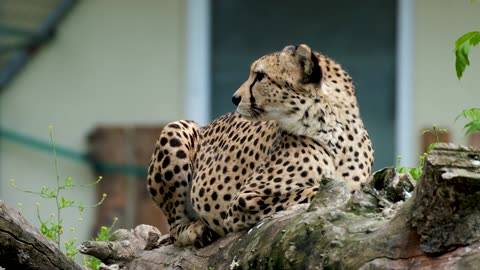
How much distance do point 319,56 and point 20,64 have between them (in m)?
6.36

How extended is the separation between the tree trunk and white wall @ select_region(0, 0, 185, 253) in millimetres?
5992

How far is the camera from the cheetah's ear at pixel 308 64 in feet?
21.4

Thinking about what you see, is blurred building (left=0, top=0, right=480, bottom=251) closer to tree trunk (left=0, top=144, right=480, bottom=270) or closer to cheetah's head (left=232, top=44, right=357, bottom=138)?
cheetah's head (left=232, top=44, right=357, bottom=138)

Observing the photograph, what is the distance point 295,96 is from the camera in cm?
653

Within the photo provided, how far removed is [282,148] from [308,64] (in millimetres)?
392

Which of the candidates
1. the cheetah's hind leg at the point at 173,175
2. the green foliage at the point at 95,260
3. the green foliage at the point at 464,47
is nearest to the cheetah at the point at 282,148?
the cheetah's hind leg at the point at 173,175

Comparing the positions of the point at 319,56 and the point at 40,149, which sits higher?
the point at 319,56

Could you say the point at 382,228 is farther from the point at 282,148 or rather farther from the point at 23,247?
the point at 282,148

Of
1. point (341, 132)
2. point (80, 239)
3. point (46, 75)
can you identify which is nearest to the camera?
point (341, 132)

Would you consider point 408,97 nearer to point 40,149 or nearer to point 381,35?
point 381,35

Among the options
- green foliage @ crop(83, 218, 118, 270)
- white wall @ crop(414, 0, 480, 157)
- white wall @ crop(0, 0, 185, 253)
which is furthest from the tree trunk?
white wall @ crop(0, 0, 185, 253)

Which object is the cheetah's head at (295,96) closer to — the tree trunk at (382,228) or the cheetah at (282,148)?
the cheetah at (282,148)

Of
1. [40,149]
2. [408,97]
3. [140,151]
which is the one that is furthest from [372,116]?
[40,149]

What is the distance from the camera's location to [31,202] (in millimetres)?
12023
